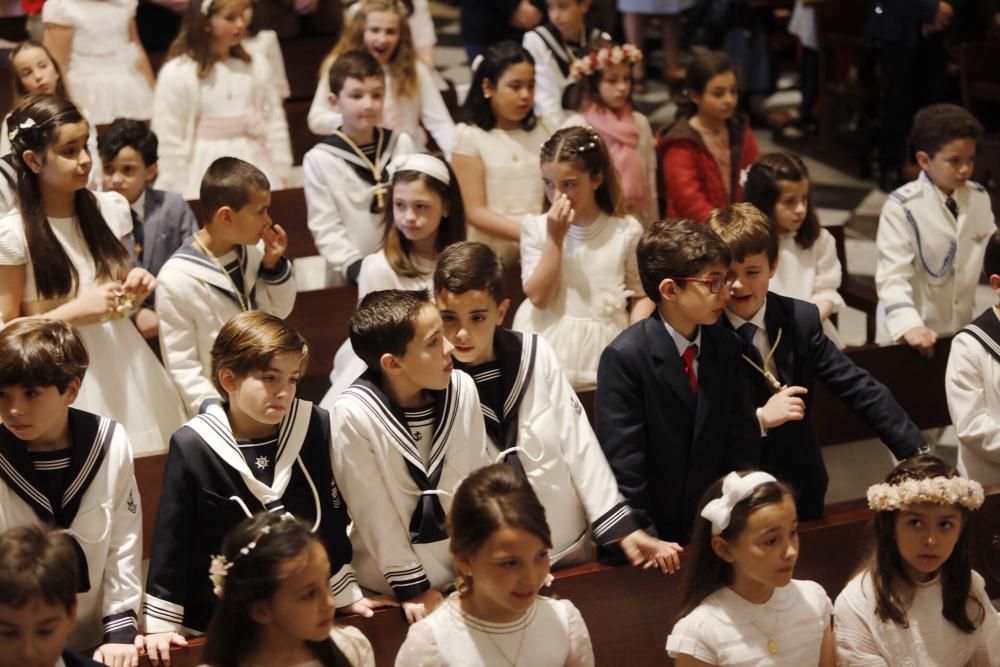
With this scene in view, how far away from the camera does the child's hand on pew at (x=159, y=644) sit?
3014 mm

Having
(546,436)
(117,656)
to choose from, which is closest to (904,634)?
(546,436)

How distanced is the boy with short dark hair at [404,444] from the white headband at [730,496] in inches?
21.9

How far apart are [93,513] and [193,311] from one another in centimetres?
100

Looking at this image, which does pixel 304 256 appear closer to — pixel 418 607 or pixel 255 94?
pixel 255 94

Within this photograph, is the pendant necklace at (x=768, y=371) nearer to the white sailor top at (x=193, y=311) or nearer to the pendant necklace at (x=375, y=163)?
the white sailor top at (x=193, y=311)

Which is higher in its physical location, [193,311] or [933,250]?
[193,311]

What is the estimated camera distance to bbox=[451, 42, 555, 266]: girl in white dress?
5.16 m

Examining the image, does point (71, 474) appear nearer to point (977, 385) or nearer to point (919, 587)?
point (919, 587)

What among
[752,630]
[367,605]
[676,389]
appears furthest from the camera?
[676,389]

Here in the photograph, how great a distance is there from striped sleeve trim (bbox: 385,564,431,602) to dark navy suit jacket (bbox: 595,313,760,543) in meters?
0.57

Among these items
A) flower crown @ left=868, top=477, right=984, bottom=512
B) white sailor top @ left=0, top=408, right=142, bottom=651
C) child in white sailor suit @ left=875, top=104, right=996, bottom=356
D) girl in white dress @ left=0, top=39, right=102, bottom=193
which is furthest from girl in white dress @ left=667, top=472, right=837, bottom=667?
girl in white dress @ left=0, top=39, right=102, bottom=193

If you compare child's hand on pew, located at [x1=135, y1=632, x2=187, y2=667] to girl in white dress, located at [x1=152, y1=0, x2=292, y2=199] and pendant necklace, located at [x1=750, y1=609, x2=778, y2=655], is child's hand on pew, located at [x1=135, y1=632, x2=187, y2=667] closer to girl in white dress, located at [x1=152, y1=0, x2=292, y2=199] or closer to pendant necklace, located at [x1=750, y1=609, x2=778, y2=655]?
pendant necklace, located at [x1=750, y1=609, x2=778, y2=655]

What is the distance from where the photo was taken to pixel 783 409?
3527 millimetres

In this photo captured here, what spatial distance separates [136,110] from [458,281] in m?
3.27
